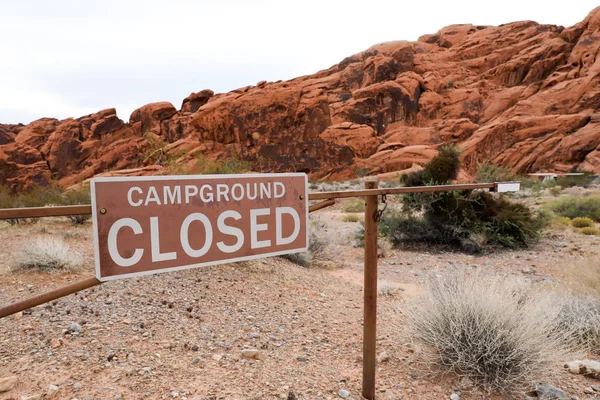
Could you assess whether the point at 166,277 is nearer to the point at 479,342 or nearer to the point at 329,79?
the point at 479,342

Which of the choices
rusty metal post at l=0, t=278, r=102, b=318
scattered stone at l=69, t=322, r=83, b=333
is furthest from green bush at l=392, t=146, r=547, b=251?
rusty metal post at l=0, t=278, r=102, b=318

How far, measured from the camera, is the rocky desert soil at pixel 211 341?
2559 mm

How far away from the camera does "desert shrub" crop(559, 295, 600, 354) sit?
3.22 meters

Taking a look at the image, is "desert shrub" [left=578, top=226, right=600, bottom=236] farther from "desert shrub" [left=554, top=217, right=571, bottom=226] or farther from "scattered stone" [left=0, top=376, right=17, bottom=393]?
"scattered stone" [left=0, top=376, right=17, bottom=393]

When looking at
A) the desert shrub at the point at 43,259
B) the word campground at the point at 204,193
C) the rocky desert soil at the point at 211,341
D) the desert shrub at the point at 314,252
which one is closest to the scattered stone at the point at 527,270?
the rocky desert soil at the point at 211,341

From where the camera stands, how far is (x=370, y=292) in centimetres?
229

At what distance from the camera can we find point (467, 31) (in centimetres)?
6072

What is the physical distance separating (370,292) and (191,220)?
1.30 metres

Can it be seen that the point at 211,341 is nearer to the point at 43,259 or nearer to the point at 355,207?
the point at 43,259

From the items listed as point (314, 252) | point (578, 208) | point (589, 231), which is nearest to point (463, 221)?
point (589, 231)

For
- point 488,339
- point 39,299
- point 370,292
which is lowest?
point 488,339

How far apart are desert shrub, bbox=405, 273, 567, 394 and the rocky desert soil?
141 mm

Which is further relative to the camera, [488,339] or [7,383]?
[488,339]

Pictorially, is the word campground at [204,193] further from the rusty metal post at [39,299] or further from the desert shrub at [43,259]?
the desert shrub at [43,259]
